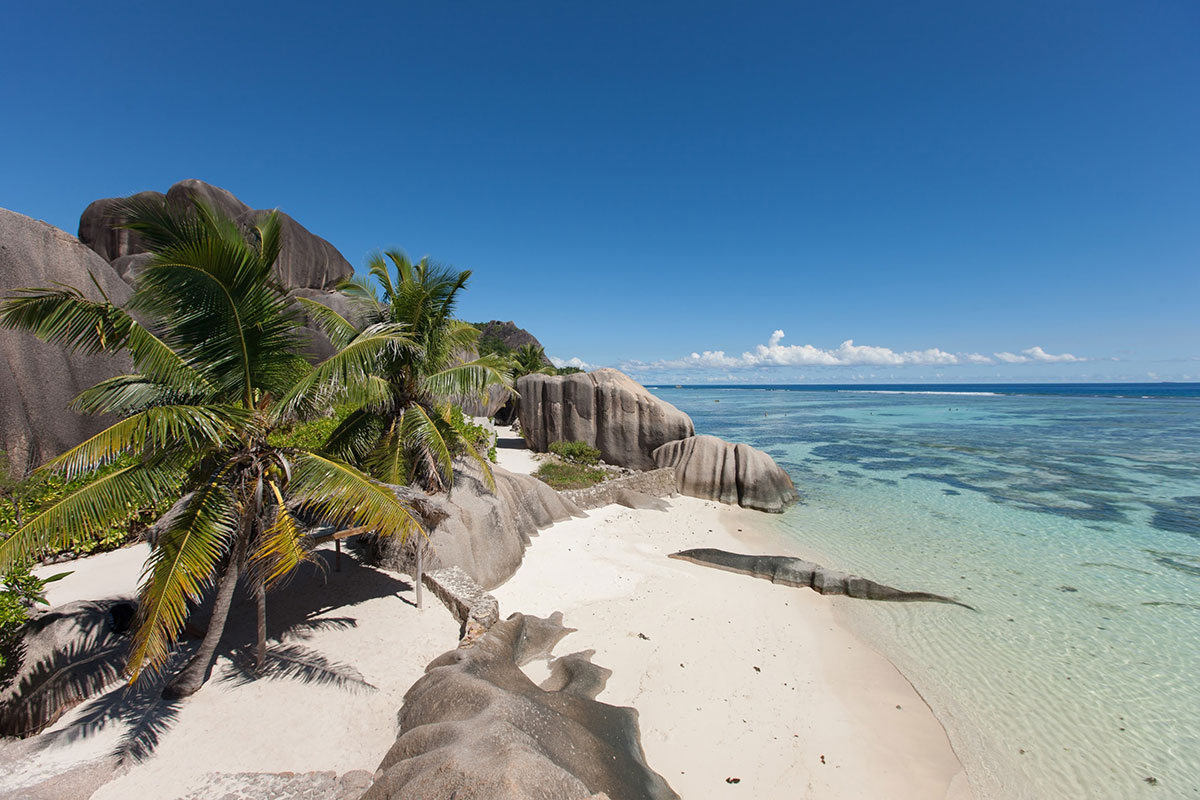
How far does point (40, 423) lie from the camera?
404 inches

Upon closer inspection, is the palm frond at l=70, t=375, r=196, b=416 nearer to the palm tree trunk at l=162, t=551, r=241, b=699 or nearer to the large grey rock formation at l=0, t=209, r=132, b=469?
the palm tree trunk at l=162, t=551, r=241, b=699

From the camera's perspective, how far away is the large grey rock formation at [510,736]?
383 cm

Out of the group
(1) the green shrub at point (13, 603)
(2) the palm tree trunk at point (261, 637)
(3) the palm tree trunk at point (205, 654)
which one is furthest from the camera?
(2) the palm tree trunk at point (261, 637)

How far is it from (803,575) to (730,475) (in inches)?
283

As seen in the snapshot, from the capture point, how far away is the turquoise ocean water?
662 cm

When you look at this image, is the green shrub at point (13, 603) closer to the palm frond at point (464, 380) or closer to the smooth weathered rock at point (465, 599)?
the smooth weathered rock at point (465, 599)

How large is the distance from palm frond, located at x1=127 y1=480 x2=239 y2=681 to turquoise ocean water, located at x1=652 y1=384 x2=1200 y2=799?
9075 millimetres

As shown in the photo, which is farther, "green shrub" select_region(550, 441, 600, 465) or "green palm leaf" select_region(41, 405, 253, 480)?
"green shrub" select_region(550, 441, 600, 465)

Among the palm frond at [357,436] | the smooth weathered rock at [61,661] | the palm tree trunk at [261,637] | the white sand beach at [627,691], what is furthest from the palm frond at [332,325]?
the smooth weathered rock at [61,661]

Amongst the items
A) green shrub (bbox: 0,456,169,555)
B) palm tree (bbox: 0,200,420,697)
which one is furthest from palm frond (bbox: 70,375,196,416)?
green shrub (bbox: 0,456,169,555)

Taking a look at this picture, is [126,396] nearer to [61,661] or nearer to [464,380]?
[61,661]

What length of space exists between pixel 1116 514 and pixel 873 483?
300 inches

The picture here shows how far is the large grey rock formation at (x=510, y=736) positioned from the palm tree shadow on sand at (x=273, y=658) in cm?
145

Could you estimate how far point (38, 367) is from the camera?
10203 mm
